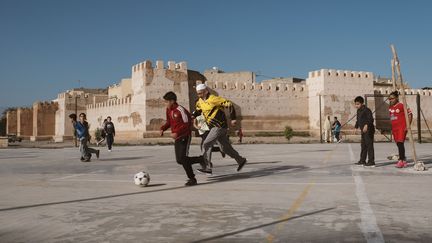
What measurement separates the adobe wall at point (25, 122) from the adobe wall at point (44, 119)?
206cm

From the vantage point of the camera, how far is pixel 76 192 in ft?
19.5

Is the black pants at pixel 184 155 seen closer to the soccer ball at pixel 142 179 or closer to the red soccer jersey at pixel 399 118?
the soccer ball at pixel 142 179

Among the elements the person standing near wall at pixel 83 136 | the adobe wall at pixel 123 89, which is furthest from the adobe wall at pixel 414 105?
the person standing near wall at pixel 83 136

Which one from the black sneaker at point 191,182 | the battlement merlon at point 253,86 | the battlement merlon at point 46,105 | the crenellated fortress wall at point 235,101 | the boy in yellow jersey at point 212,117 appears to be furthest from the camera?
the battlement merlon at point 46,105

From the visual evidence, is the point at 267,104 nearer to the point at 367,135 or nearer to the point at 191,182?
the point at 367,135

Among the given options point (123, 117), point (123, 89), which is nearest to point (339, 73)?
point (123, 117)

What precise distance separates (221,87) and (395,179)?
35471 millimetres

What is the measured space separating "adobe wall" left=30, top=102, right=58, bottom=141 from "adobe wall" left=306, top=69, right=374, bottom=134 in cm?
3325

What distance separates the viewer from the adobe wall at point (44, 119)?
55.5m

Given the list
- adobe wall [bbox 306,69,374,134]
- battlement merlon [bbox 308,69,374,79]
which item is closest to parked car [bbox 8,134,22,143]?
adobe wall [bbox 306,69,374,134]

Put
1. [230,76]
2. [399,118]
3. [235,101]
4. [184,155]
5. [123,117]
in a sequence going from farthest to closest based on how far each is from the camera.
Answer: [230,76] → [235,101] → [123,117] → [399,118] → [184,155]

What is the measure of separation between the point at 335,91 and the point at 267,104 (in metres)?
7.15

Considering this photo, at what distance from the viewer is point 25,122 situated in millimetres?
58188

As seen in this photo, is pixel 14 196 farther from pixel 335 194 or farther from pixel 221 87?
pixel 221 87
